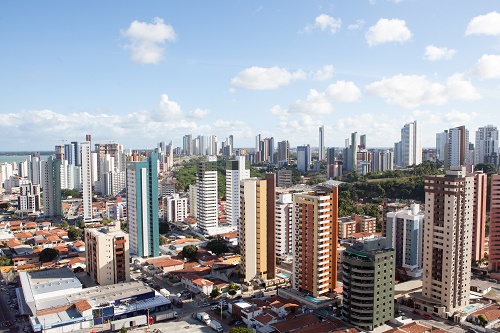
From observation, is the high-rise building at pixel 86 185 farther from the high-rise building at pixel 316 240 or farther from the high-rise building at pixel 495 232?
the high-rise building at pixel 495 232

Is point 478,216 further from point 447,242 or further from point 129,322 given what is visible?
point 129,322

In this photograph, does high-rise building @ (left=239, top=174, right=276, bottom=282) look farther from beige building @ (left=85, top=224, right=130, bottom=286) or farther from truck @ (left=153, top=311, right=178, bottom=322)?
beige building @ (left=85, top=224, right=130, bottom=286)

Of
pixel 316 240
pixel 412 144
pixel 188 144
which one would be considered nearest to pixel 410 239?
pixel 316 240

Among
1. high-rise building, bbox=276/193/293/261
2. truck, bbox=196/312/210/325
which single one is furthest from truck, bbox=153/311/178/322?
high-rise building, bbox=276/193/293/261

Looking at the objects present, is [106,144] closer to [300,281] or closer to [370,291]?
[300,281]

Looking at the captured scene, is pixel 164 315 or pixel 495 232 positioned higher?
pixel 495 232

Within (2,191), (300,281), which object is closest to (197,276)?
(300,281)
